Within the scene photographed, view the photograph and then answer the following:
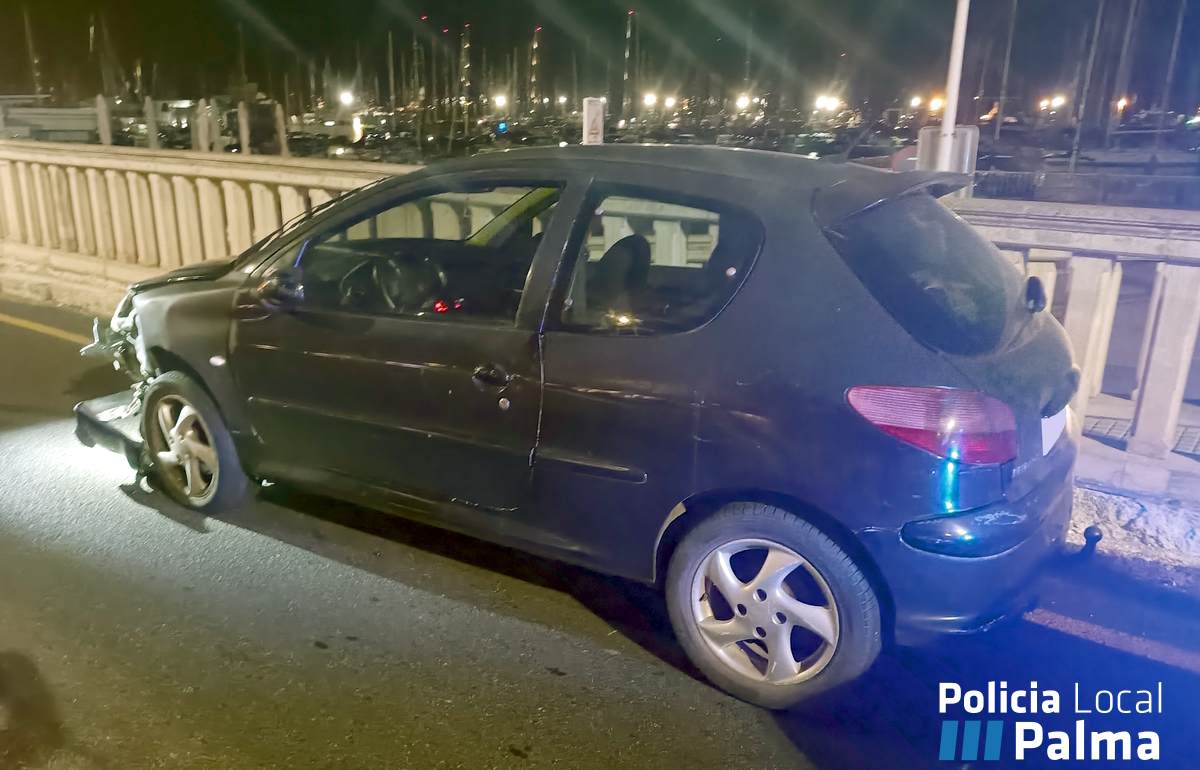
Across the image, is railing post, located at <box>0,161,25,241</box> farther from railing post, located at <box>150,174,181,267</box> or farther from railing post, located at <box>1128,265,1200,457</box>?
railing post, located at <box>1128,265,1200,457</box>

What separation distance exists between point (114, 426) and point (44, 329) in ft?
12.4

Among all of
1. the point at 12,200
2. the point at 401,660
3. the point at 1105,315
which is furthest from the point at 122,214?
the point at 1105,315

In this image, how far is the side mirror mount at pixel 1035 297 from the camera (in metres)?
3.03

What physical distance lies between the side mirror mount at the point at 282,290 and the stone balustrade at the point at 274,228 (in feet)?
4.14

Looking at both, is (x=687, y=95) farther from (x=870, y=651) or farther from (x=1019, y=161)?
(x=870, y=651)

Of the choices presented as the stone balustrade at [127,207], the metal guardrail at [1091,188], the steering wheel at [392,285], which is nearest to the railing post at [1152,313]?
the steering wheel at [392,285]

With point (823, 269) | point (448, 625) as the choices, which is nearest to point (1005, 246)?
point (823, 269)

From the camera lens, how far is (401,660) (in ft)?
10.2

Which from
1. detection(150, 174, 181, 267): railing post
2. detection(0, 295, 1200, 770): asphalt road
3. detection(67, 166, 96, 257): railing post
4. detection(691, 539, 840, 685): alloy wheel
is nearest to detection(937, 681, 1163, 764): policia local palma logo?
detection(0, 295, 1200, 770): asphalt road

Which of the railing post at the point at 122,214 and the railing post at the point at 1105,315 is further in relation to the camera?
the railing post at the point at 122,214

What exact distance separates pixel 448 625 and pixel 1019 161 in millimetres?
30272

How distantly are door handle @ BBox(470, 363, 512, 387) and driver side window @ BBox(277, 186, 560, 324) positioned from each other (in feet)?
0.55

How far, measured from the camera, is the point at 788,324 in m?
2.68

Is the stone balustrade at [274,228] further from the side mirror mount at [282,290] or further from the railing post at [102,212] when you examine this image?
the side mirror mount at [282,290]
